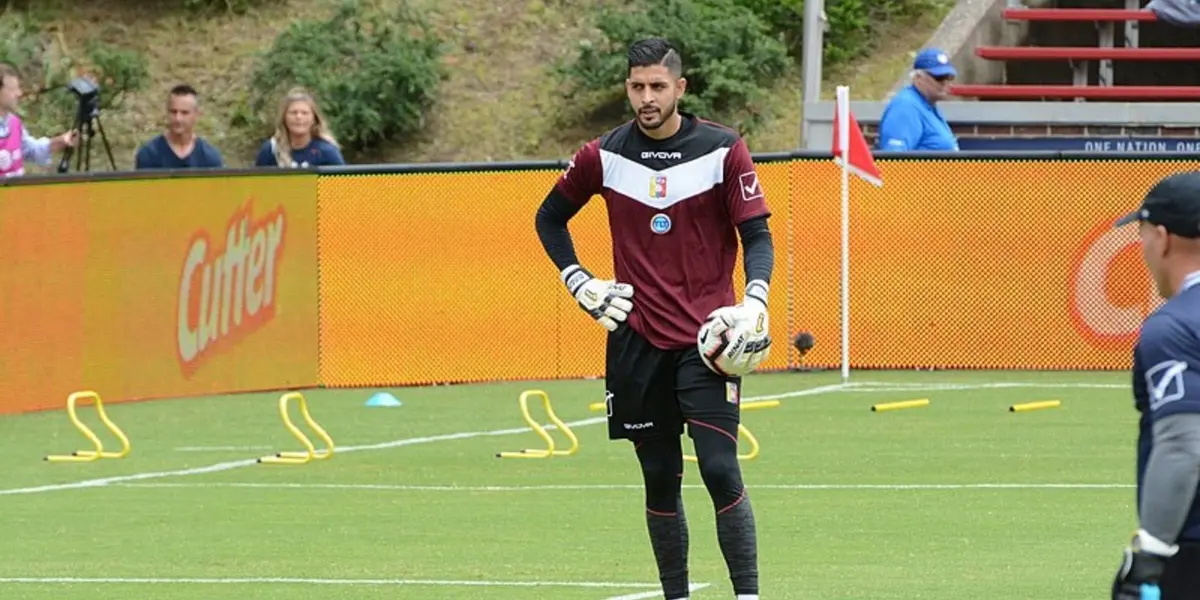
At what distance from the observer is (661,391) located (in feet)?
29.5

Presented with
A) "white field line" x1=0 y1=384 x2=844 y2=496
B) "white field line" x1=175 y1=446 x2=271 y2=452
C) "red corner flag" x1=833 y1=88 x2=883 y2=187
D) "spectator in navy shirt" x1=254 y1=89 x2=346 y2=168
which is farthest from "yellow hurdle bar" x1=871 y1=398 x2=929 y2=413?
"spectator in navy shirt" x1=254 y1=89 x2=346 y2=168

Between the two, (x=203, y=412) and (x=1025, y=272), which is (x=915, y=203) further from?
(x=203, y=412)

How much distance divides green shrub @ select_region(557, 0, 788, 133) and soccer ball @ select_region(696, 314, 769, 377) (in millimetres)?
18996

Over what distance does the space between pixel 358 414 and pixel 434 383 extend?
217 centimetres

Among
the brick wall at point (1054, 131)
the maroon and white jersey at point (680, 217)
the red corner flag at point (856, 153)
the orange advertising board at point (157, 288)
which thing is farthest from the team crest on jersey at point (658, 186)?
the brick wall at point (1054, 131)

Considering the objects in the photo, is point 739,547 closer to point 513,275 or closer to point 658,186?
point 658,186

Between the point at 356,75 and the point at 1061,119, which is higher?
the point at 356,75

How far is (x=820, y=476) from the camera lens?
45.4 ft

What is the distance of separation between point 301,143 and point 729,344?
1093cm

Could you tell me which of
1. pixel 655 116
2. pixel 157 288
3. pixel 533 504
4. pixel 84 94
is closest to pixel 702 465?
pixel 655 116

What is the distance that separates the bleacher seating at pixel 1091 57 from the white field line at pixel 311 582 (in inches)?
656

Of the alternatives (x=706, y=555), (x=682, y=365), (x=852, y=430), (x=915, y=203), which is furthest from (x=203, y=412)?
(x=682, y=365)

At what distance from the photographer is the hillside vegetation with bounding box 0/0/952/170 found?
28.7 metres

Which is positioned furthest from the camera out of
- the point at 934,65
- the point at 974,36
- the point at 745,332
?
the point at 974,36
